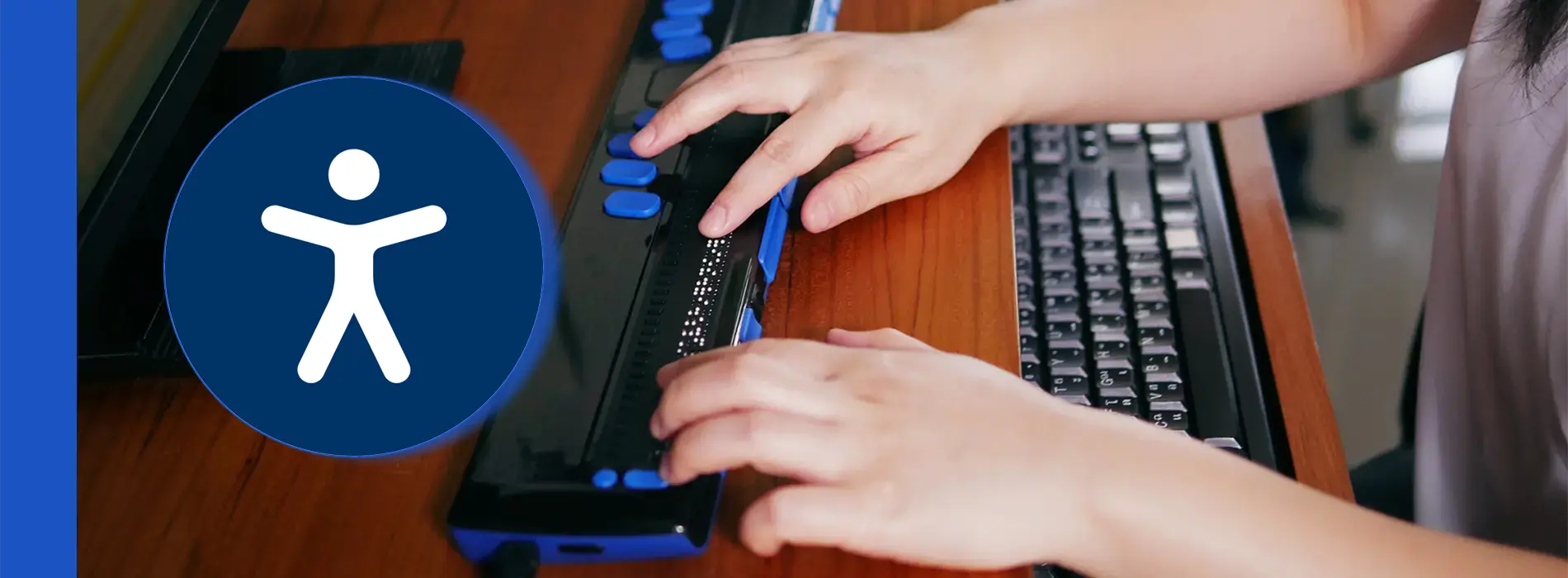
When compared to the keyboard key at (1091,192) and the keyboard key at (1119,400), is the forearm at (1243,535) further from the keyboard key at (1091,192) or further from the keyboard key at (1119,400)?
the keyboard key at (1091,192)

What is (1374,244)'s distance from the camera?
1464 mm

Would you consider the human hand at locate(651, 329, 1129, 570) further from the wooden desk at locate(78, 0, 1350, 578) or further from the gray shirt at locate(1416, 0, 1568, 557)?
the gray shirt at locate(1416, 0, 1568, 557)

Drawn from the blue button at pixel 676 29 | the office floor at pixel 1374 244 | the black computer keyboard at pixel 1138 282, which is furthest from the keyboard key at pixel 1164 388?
the office floor at pixel 1374 244

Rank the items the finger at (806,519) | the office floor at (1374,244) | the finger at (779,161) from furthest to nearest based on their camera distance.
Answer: the office floor at (1374,244) < the finger at (779,161) < the finger at (806,519)

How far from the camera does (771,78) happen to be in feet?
1.69

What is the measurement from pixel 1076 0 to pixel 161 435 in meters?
0.50

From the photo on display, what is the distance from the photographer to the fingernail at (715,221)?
48 centimetres

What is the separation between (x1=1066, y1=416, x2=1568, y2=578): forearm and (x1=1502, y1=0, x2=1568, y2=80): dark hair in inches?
9.7

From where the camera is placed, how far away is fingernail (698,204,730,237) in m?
0.48

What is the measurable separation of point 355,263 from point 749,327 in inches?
6.3

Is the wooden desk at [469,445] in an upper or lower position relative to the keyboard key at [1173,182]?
lower

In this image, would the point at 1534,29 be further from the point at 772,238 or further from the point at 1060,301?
the point at 772,238

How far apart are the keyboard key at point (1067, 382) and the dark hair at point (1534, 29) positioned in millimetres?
254

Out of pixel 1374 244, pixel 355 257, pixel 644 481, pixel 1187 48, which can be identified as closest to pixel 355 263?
pixel 355 257
